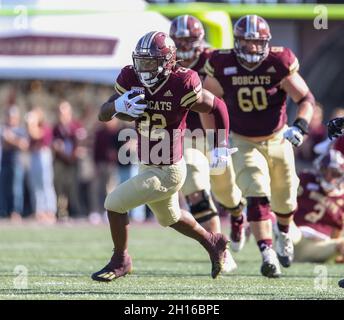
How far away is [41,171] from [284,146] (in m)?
5.63

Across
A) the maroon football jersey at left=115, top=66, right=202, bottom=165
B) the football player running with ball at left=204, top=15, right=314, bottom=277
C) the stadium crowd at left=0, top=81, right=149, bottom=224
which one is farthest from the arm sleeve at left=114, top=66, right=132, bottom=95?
the stadium crowd at left=0, top=81, right=149, bottom=224

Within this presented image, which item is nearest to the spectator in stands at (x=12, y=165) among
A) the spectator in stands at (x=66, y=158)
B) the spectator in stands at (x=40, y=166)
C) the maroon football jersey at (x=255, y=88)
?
the spectator in stands at (x=40, y=166)

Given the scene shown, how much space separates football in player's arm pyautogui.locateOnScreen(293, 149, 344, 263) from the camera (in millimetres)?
7309

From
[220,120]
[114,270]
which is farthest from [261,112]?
[114,270]

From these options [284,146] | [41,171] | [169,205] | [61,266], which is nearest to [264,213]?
[284,146]

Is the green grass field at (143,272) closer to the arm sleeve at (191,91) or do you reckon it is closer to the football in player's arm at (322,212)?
the football in player's arm at (322,212)

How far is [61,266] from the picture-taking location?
677 centimetres

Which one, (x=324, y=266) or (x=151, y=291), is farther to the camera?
(x=324, y=266)

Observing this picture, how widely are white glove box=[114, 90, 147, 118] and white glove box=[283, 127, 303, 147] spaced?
1.11 m

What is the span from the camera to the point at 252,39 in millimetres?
6230

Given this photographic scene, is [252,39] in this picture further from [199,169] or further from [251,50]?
[199,169]

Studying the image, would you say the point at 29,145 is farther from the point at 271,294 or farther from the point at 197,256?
the point at 271,294

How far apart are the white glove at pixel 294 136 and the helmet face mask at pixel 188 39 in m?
1.12

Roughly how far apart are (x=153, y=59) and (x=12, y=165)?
6.74 meters
